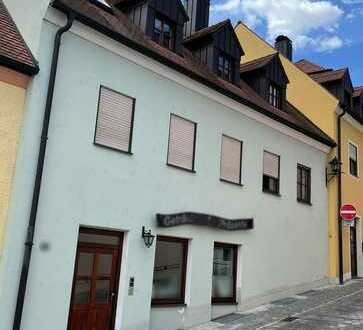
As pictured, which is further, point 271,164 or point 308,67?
point 308,67

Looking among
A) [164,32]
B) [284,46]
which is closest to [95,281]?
[164,32]

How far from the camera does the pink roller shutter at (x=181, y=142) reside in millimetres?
12078

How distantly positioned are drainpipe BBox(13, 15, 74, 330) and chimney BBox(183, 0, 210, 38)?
863 cm

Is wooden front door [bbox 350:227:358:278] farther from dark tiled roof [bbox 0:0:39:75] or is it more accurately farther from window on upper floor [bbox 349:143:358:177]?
dark tiled roof [bbox 0:0:39:75]

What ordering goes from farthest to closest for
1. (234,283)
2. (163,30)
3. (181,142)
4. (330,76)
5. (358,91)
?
(358,91) < (330,76) < (234,283) < (163,30) < (181,142)

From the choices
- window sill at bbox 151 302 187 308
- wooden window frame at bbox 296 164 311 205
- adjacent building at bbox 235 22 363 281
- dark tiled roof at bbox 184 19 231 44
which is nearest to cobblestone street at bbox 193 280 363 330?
window sill at bbox 151 302 187 308

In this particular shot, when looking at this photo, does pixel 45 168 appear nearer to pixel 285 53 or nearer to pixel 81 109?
pixel 81 109

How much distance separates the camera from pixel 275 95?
57.3 feet

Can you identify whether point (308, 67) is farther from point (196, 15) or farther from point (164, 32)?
point (164, 32)

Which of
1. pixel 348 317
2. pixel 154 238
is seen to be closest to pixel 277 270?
pixel 348 317

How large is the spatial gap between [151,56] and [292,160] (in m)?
6.97

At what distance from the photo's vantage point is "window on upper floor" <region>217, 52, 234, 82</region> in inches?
588

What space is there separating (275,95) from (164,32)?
5818 mm

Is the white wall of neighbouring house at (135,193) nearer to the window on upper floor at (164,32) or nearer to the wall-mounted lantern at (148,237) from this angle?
the wall-mounted lantern at (148,237)
